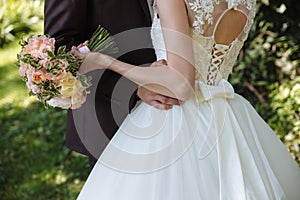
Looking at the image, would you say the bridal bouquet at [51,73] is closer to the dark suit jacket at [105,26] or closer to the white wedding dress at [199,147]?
the dark suit jacket at [105,26]

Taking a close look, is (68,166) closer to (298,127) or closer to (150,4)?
(298,127)

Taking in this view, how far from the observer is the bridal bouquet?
207cm

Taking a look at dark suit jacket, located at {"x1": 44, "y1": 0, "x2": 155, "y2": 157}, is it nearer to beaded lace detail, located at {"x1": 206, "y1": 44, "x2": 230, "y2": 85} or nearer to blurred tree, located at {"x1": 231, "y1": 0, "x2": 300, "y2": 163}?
beaded lace detail, located at {"x1": 206, "y1": 44, "x2": 230, "y2": 85}

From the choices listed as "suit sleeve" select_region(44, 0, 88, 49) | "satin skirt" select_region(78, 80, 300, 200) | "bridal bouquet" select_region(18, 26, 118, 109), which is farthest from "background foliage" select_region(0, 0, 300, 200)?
"bridal bouquet" select_region(18, 26, 118, 109)

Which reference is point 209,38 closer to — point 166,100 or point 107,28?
point 166,100

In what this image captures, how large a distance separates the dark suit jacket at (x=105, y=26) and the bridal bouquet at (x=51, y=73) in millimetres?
137

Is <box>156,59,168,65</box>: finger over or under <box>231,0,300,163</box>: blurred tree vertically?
over

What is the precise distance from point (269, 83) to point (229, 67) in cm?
238

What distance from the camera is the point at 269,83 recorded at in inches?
186

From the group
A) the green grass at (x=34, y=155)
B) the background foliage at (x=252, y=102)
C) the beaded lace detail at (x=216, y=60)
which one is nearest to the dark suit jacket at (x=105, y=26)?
the beaded lace detail at (x=216, y=60)

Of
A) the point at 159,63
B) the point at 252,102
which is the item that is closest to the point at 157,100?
the point at 159,63

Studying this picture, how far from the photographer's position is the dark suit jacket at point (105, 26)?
2260 mm

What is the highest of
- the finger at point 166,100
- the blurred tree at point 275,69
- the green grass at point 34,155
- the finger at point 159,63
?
the finger at point 159,63

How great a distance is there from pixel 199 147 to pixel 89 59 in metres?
0.49
